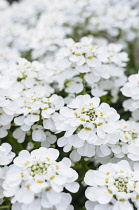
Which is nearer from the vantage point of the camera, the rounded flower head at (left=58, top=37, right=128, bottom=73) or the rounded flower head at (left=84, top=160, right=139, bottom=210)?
the rounded flower head at (left=84, top=160, right=139, bottom=210)

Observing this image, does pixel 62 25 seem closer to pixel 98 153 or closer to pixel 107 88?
pixel 107 88

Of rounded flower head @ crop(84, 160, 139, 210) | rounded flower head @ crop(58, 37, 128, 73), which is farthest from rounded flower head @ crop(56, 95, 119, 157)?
rounded flower head @ crop(58, 37, 128, 73)

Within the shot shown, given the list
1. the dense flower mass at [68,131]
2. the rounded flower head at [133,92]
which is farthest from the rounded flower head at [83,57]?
the rounded flower head at [133,92]

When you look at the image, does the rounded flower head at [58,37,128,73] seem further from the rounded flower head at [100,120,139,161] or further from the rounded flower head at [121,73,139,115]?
the rounded flower head at [100,120,139,161]

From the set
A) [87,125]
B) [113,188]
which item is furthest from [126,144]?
[113,188]

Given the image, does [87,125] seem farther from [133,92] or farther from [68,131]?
[133,92]

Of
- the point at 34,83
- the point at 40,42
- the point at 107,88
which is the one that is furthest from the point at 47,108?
the point at 40,42

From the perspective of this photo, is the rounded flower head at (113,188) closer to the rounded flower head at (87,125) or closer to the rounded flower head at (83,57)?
the rounded flower head at (87,125)
